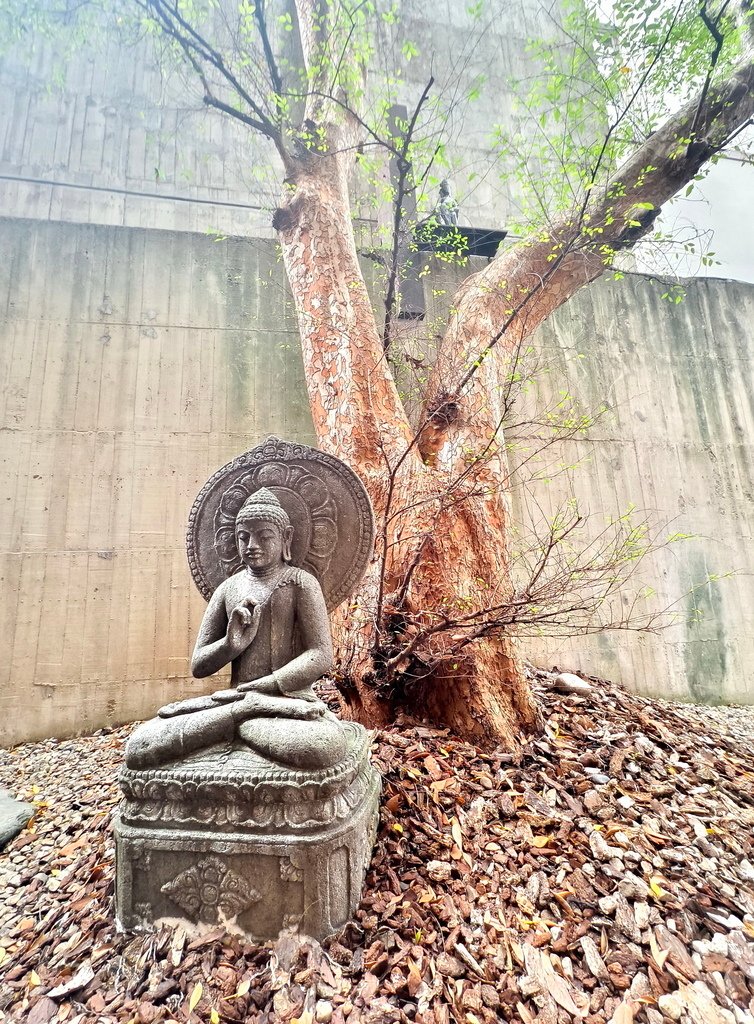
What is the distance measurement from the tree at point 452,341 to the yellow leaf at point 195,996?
154 cm

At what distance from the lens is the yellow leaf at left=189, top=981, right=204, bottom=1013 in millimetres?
1692

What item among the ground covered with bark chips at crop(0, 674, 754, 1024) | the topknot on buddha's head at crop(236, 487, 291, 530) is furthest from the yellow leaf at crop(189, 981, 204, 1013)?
the topknot on buddha's head at crop(236, 487, 291, 530)

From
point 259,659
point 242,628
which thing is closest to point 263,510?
point 242,628

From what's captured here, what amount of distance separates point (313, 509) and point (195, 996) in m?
1.96

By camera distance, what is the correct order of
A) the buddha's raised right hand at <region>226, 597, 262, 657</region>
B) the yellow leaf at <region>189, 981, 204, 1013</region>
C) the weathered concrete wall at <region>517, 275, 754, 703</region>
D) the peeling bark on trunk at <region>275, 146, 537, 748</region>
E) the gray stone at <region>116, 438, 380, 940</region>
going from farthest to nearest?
the weathered concrete wall at <region>517, 275, 754, 703</region> → the peeling bark on trunk at <region>275, 146, 537, 748</region> → the buddha's raised right hand at <region>226, 597, 262, 657</region> → the gray stone at <region>116, 438, 380, 940</region> → the yellow leaf at <region>189, 981, 204, 1013</region>

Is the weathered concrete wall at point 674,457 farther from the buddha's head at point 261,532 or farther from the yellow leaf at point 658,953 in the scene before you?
the buddha's head at point 261,532

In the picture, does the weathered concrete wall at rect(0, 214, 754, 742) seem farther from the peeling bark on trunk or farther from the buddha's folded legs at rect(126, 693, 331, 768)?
the buddha's folded legs at rect(126, 693, 331, 768)

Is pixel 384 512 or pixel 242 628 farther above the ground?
pixel 384 512

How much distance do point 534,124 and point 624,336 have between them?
396 cm

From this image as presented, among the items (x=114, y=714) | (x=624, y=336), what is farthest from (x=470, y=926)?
(x=624, y=336)

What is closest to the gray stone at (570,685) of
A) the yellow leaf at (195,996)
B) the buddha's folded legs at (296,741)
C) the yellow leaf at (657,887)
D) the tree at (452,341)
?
the tree at (452,341)

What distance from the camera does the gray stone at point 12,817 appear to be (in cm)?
296

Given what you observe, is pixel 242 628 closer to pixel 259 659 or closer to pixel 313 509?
pixel 259 659

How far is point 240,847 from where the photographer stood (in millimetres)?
1918
